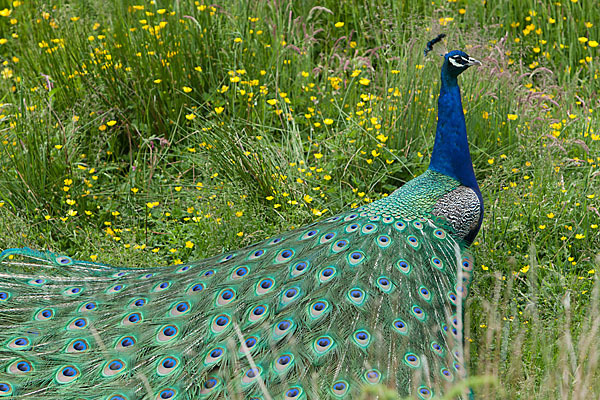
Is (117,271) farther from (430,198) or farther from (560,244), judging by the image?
(560,244)

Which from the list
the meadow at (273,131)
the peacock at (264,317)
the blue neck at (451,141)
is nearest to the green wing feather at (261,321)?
the peacock at (264,317)

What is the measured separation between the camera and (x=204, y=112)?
4.71 metres

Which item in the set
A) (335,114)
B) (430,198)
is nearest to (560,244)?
(430,198)

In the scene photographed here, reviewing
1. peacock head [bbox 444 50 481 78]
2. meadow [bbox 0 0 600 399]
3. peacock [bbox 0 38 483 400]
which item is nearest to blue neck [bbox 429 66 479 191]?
peacock head [bbox 444 50 481 78]

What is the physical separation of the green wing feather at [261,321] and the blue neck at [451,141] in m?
0.51

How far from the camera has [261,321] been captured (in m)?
2.54

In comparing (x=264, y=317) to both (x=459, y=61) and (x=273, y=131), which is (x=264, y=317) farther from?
(x=273, y=131)

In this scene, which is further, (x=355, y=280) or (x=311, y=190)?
(x=311, y=190)

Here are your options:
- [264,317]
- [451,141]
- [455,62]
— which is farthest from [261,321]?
[455,62]

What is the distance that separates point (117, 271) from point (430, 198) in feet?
4.44

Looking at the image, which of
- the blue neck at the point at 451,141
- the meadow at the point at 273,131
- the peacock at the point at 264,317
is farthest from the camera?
the meadow at the point at 273,131

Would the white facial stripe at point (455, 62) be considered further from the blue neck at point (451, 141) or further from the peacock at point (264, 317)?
the peacock at point (264, 317)

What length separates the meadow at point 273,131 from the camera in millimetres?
3779

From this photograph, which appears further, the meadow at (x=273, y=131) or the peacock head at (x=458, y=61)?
the meadow at (x=273, y=131)
